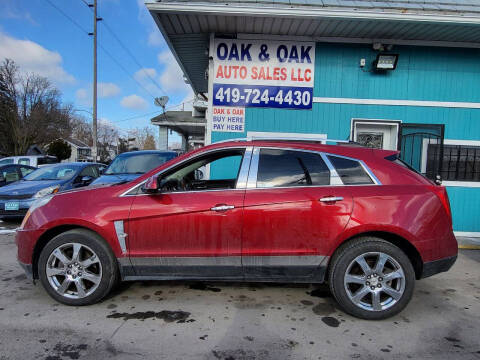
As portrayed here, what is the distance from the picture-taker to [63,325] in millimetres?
2756

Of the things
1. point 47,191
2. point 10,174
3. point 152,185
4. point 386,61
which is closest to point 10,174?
point 10,174

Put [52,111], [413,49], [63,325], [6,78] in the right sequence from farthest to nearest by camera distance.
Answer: [52,111] → [6,78] → [413,49] → [63,325]

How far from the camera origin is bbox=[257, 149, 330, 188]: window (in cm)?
305

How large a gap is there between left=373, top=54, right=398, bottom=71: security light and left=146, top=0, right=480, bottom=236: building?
0.02 metres

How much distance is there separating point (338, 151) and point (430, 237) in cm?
122

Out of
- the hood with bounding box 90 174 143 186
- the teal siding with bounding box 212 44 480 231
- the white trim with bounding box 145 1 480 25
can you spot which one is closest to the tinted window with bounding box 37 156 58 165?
the hood with bounding box 90 174 143 186

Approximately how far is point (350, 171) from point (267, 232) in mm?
1069

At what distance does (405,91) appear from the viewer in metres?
6.31

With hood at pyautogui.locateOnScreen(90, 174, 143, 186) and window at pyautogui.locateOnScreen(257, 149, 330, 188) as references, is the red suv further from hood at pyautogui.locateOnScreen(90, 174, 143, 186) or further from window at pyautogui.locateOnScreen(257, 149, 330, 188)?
hood at pyautogui.locateOnScreen(90, 174, 143, 186)

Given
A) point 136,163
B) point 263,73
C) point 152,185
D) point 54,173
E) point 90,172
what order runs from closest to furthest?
point 152,185 → point 263,73 → point 136,163 → point 54,173 → point 90,172

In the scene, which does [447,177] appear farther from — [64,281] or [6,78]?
[6,78]

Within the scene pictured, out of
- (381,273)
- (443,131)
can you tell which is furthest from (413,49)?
(381,273)

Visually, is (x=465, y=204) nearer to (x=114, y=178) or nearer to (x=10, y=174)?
(x=114, y=178)

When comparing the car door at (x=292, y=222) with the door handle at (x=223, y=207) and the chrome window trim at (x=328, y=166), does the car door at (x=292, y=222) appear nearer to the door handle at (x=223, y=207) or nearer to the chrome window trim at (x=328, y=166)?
the chrome window trim at (x=328, y=166)
